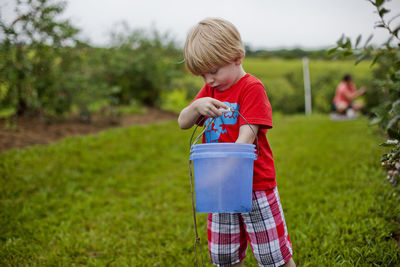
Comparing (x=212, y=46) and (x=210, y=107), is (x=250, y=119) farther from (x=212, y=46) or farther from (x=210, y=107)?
(x=212, y=46)

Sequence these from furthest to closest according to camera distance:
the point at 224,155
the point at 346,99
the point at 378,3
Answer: the point at 346,99, the point at 224,155, the point at 378,3

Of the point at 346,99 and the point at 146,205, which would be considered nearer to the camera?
the point at 146,205

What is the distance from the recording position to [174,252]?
237 centimetres

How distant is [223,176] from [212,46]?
0.61 meters

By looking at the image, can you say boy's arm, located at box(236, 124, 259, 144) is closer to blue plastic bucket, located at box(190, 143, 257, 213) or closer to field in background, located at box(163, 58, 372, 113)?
blue plastic bucket, located at box(190, 143, 257, 213)

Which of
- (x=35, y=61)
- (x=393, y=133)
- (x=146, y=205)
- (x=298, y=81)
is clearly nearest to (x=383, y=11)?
(x=393, y=133)

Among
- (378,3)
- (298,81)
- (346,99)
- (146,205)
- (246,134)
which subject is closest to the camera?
(378,3)

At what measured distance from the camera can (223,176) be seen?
1.38 meters

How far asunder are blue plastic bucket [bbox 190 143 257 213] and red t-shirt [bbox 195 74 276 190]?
18 centimetres

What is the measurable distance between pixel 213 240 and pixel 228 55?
980 millimetres

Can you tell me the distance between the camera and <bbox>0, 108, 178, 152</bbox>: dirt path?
4.25 meters

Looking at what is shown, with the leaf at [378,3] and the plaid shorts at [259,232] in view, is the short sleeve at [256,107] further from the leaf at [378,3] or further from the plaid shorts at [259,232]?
the leaf at [378,3]

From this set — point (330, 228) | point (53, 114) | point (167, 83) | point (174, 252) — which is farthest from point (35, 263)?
point (167, 83)

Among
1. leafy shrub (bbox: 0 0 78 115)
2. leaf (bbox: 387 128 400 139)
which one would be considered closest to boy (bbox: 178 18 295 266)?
leaf (bbox: 387 128 400 139)
